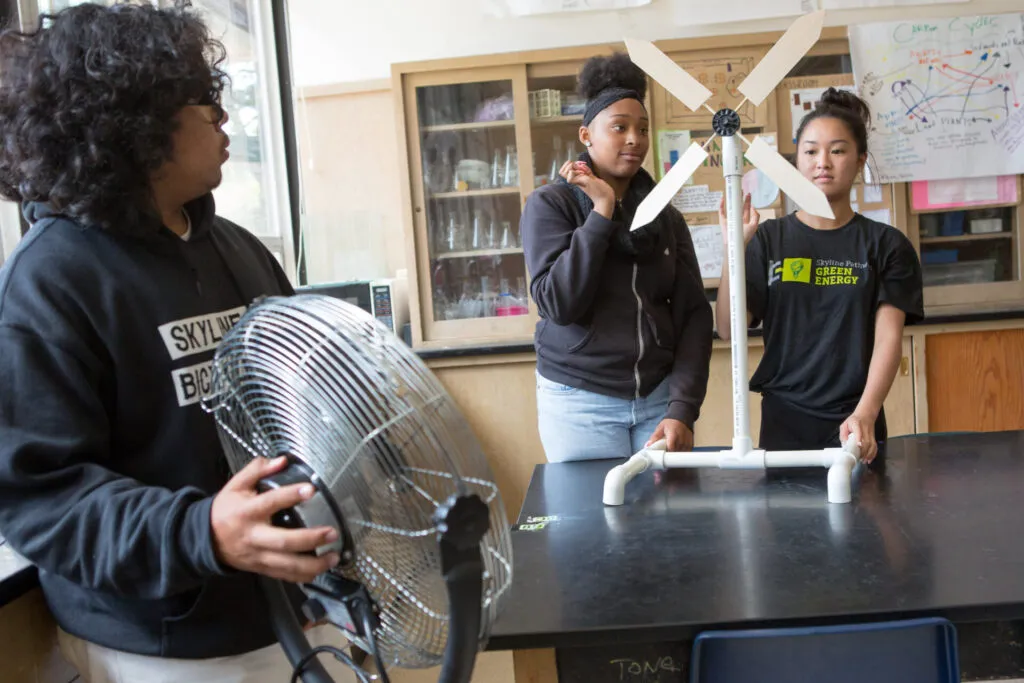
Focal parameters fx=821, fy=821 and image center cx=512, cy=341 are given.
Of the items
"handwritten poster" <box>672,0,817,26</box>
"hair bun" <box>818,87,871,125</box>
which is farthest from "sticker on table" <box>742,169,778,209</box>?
"hair bun" <box>818,87,871,125</box>

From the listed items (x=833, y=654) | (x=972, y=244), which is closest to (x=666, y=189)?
(x=833, y=654)

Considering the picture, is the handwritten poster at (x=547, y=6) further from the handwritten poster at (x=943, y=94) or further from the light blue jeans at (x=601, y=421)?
the light blue jeans at (x=601, y=421)

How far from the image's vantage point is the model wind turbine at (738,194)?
51.8 inches

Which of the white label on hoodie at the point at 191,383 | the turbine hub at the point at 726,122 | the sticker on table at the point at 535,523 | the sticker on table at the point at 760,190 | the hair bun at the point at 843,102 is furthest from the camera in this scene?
the sticker on table at the point at 760,190

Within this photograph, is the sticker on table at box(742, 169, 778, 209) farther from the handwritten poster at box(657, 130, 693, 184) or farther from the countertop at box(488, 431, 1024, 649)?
the countertop at box(488, 431, 1024, 649)

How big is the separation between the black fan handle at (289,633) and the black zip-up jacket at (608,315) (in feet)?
2.78

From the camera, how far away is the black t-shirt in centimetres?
155

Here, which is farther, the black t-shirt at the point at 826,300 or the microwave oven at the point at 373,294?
the microwave oven at the point at 373,294

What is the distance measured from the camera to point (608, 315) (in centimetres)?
151

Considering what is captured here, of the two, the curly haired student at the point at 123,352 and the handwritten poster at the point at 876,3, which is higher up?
the handwritten poster at the point at 876,3

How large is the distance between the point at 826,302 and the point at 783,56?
0.48m

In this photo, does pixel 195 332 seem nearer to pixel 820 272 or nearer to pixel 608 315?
pixel 608 315

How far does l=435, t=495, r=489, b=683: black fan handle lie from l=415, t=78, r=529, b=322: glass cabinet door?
2.41 m

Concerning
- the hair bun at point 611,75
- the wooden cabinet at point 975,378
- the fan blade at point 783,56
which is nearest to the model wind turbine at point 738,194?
the fan blade at point 783,56
